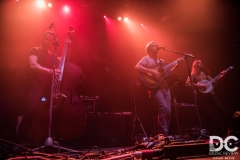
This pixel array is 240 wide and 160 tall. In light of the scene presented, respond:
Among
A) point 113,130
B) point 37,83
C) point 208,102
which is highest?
point 37,83

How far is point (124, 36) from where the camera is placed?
783 centimetres

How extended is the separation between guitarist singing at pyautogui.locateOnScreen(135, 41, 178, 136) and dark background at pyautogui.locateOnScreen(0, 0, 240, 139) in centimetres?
198

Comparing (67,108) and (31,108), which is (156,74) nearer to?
(67,108)

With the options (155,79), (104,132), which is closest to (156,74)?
(155,79)

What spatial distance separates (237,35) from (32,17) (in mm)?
6972

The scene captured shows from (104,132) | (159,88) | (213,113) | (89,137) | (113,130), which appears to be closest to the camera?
(159,88)

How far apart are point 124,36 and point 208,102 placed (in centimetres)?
394

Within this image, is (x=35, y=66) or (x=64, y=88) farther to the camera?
(x=35, y=66)

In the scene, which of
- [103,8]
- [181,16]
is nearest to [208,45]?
[181,16]

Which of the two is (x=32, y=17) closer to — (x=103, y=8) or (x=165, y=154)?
(x=103, y=8)

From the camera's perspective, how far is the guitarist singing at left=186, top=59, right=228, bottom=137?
18.9ft

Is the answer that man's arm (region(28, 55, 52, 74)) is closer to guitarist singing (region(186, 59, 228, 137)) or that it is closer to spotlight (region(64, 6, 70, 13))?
spotlight (region(64, 6, 70, 13))

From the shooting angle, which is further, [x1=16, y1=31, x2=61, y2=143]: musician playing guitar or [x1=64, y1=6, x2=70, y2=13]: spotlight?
[x1=64, y1=6, x2=70, y2=13]: spotlight

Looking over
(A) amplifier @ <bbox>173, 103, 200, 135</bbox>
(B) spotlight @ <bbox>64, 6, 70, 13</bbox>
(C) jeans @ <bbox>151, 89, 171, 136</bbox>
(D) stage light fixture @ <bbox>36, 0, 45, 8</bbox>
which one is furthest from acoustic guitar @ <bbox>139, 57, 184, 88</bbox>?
(D) stage light fixture @ <bbox>36, 0, 45, 8</bbox>
